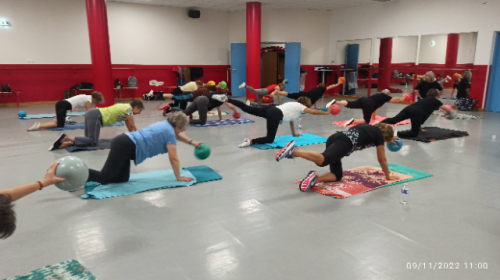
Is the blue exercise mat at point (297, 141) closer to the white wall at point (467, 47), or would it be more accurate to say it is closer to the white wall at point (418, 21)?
the white wall at point (418, 21)

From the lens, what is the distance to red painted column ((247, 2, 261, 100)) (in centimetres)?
1266

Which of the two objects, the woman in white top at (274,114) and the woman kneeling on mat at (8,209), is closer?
the woman kneeling on mat at (8,209)

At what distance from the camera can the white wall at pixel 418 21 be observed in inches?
402

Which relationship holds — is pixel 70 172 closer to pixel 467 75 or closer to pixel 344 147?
pixel 344 147

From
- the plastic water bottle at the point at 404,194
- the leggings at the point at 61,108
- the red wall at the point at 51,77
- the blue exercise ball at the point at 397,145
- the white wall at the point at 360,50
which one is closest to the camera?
the plastic water bottle at the point at 404,194

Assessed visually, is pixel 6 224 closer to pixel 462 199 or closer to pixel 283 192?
pixel 283 192

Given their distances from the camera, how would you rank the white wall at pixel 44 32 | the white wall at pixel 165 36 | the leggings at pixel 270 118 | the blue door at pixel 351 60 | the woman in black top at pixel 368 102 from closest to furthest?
1. the leggings at pixel 270 118
2. the woman in black top at pixel 368 102
3. the white wall at pixel 44 32
4. the white wall at pixel 165 36
5. the blue door at pixel 351 60

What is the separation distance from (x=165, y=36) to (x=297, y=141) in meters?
9.39

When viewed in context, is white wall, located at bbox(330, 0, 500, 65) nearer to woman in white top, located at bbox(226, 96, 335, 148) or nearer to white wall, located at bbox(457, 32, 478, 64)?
white wall, located at bbox(457, 32, 478, 64)

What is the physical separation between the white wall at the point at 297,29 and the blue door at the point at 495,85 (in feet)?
21.4

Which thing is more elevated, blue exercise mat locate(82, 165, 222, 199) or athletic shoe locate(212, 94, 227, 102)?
athletic shoe locate(212, 94, 227, 102)

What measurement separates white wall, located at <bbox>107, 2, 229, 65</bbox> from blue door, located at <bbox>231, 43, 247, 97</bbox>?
1.14 metres

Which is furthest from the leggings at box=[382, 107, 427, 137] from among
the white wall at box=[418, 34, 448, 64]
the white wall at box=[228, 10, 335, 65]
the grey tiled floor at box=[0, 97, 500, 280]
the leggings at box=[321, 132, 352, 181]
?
the white wall at box=[228, 10, 335, 65]

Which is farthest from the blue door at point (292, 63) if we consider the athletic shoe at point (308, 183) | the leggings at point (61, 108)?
the athletic shoe at point (308, 183)
